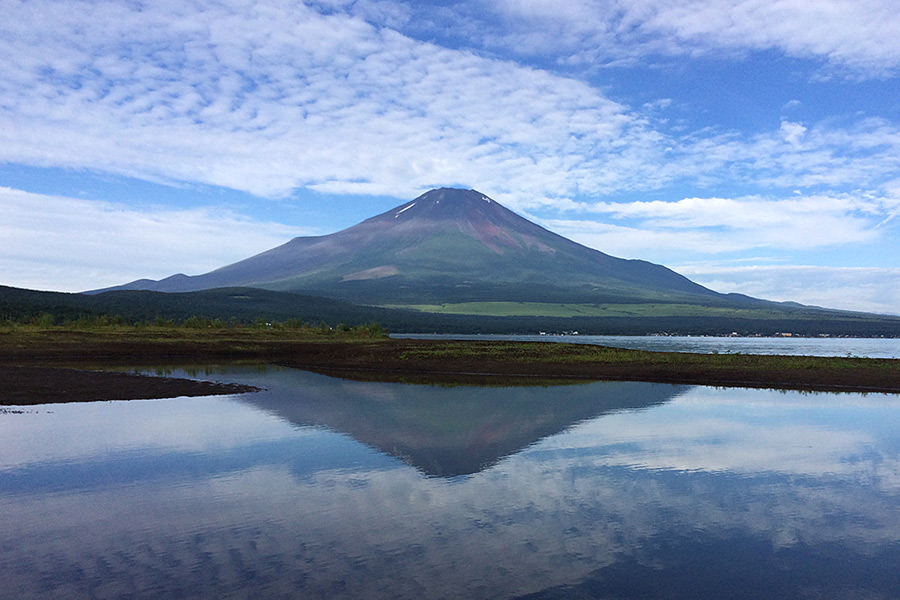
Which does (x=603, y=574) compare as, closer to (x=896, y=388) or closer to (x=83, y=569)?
(x=83, y=569)

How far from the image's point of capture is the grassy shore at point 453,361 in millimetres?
43812

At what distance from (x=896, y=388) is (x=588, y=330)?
133375 mm

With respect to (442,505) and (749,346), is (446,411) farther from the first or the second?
(749,346)

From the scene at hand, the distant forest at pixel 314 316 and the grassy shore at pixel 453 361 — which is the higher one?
the distant forest at pixel 314 316

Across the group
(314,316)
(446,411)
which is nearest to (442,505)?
(446,411)

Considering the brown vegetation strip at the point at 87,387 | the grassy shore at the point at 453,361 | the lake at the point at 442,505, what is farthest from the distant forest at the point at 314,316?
the lake at the point at 442,505

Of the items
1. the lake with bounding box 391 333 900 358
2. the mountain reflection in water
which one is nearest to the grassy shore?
the mountain reflection in water

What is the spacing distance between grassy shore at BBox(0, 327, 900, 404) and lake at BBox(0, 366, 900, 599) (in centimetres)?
1595

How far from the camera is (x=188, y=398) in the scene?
32438mm

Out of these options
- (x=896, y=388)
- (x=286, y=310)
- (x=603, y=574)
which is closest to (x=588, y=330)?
(x=286, y=310)

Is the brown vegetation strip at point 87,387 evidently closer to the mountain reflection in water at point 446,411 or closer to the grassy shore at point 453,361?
the grassy shore at point 453,361

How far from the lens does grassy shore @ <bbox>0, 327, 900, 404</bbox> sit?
43812mm

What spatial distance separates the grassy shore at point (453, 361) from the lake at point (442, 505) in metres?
15.9

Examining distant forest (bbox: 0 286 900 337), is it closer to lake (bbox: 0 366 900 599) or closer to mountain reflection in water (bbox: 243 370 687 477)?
mountain reflection in water (bbox: 243 370 687 477)
